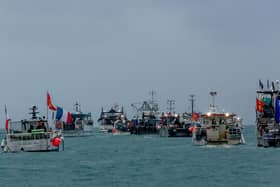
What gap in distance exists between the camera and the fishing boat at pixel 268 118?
11449 centimetres

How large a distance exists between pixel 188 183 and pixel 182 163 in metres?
25.0

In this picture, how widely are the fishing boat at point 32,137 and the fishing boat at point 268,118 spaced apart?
107 ft

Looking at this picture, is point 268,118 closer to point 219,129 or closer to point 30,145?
point 219,129

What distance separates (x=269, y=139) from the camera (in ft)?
375

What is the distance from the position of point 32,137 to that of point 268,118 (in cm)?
4360

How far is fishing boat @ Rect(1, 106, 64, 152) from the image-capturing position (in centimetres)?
11012

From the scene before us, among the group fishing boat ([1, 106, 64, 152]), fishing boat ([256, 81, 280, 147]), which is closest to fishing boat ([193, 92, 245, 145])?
fishing boat ([256, 81, 280, 147])

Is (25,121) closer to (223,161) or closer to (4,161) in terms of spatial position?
(4,161)

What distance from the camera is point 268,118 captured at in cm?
13088

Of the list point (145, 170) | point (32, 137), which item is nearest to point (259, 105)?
point (32, 137)

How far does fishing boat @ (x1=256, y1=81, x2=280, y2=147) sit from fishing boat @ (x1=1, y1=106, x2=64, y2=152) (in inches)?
1284

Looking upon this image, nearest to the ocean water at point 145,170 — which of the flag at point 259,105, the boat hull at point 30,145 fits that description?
the boat hull at point 30,145

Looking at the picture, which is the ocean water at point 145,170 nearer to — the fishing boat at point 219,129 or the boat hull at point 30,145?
the boat hull at point 30,145

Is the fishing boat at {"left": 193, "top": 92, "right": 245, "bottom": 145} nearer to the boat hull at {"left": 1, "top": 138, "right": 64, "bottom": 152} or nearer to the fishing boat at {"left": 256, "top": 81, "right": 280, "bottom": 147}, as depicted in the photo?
the fishing boat at {"left": 256, "top": 81, "right": 280, "bottom": 147}
